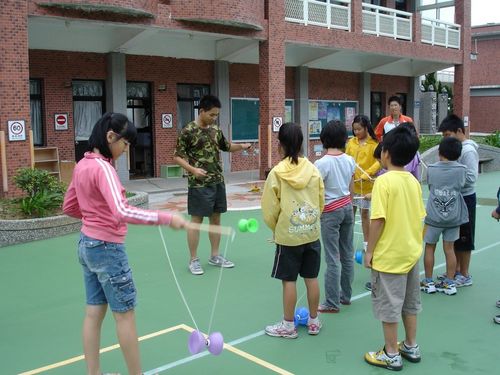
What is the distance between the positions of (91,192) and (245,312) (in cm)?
244

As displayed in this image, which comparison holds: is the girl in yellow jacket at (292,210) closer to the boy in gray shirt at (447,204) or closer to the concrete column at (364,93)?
the boy in gray shirt at (447,204)

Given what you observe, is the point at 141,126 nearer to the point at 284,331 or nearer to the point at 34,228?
the point at 34,228

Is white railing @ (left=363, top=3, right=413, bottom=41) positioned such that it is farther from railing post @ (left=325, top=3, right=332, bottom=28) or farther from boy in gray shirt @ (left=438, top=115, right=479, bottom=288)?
boy in gray shirt @ (left=438, top=115, right=479, bottom=288)

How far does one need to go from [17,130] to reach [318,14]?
10847 mm

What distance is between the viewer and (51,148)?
14.3 metres

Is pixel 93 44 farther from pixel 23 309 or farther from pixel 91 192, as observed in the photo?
pixel 91 192

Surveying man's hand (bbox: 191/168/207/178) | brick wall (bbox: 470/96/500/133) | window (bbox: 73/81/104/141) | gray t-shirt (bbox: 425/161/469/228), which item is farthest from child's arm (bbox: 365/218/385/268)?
brick wall (bbox: 470/96/500/133)

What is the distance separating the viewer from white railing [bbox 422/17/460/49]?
75.5 feet

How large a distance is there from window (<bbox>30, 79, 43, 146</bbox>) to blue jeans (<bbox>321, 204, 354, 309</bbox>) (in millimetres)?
12034

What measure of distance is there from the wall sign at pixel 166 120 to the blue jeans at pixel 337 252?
13.0 meters

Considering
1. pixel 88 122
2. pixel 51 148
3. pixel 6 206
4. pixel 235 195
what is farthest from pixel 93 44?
pixel 6 206

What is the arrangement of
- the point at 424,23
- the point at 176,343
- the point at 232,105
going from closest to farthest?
the point at 176,343 → the point at 232,105 → the point at 424,23

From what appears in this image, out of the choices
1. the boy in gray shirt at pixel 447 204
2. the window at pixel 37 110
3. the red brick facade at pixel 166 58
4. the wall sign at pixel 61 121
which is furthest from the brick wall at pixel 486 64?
the boy in gray shirt at pixel 447 204

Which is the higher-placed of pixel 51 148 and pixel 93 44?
pixel 93 44
